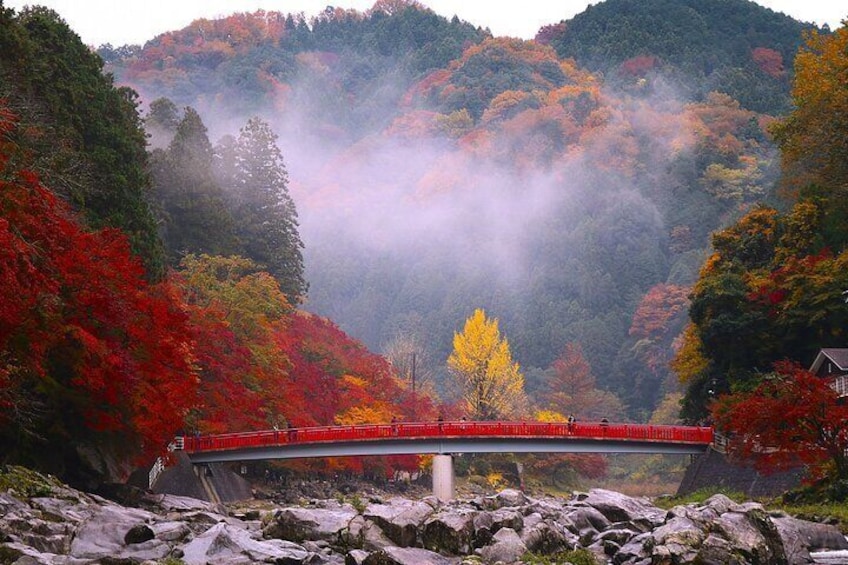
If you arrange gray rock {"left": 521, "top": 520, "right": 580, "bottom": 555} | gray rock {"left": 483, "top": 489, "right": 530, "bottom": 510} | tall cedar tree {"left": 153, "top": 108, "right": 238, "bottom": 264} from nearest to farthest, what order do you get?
gray rock {"left": 521, "top": 520, "right": 580, "bottom": 555} → gray rock {"left": 483, "top": 489, "right": 530, "bottom": 510} → tall cedar tree {"left": 153, "top": 108, "right": 238, "bottom": 264}

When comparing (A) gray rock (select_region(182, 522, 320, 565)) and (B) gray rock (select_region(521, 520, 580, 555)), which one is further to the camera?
(B) gray rock (select_region(521, 520, 580, 555))

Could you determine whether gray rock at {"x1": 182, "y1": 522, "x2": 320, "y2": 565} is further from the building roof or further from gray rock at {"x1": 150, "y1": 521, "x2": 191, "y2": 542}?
the building roof

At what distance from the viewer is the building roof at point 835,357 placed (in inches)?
1965

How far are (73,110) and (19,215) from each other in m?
24.3

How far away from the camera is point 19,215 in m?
30.2

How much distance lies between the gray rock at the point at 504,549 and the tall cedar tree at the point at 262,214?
234 feet

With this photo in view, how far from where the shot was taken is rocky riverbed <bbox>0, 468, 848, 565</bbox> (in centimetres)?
2412

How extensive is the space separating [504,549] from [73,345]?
16.7m

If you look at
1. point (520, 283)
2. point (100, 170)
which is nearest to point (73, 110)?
point (100, 170)

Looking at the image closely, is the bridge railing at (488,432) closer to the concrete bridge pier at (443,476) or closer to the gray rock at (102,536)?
the concrete bridge pier at (443,476)

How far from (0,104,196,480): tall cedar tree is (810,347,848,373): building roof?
1101 inches

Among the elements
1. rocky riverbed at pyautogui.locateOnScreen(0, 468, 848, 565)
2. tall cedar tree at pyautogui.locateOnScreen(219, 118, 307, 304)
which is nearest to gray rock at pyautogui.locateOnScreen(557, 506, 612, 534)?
rocky riverbed at pyautogui.locateOnScreen(0, 468, 848, 565)

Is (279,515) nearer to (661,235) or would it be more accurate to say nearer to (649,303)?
(649,303)

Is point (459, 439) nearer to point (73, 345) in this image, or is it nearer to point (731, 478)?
point (731, 478)
